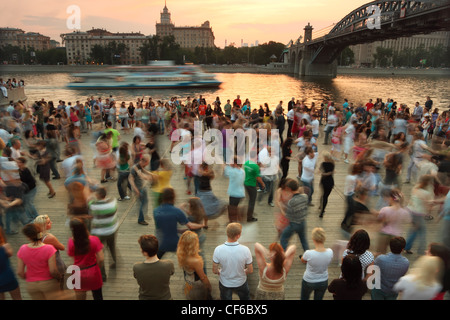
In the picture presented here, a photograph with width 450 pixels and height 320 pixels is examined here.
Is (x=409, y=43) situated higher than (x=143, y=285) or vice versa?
(x=409, y=43)

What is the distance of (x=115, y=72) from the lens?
5378 cm

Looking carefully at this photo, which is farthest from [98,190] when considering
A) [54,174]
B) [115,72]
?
[115,72]

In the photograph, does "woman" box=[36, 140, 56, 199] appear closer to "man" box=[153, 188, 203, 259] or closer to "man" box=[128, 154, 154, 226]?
"man" box=[128, 154, 154, 226]

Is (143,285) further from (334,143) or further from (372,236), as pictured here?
(334,143)

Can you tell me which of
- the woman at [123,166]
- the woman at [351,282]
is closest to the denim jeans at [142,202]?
the woman at [123,166]

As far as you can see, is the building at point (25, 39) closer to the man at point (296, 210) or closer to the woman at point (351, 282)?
the man at point (296, 210)

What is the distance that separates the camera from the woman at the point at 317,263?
3.58 meters

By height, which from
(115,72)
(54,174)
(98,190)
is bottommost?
(54,174)

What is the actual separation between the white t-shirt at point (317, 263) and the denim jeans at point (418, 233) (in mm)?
2287

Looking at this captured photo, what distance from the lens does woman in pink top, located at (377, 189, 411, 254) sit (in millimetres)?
4406

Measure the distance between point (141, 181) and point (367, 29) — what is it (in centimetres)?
5245

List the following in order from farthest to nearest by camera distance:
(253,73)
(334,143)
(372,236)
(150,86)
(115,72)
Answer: (253,73)
(115,72)
(150,86)
(334,143)
(372,236)

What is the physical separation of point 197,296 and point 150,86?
1951 inches
